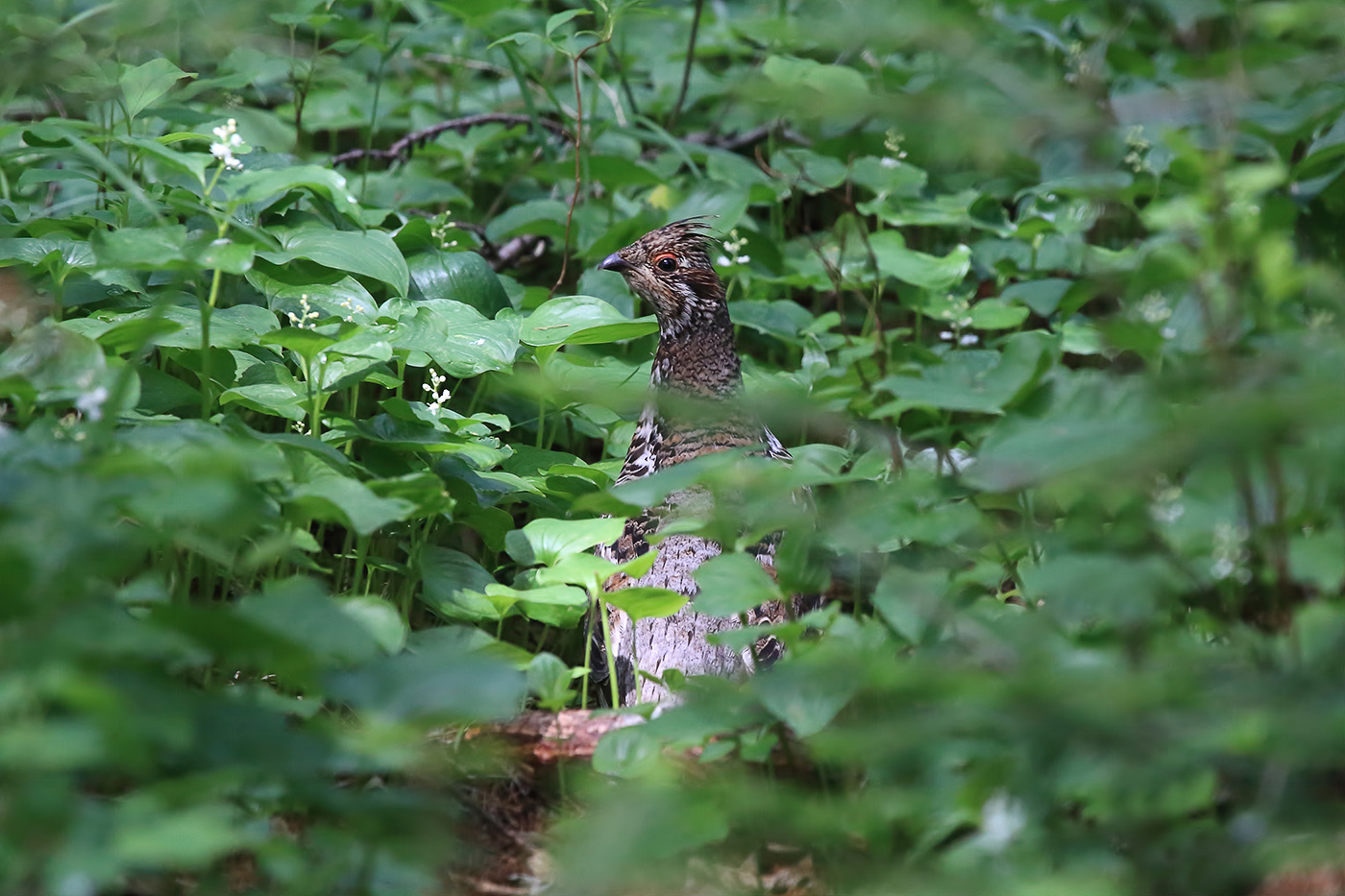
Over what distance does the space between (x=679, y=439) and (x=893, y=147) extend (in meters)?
2.60

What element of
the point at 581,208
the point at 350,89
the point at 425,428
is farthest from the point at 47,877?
the point at 350,89

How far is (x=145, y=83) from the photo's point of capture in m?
4.11

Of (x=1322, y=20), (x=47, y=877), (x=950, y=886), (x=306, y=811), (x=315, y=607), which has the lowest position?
(x=306, y=811)

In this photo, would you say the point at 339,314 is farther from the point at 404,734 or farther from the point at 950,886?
the point at 950,886

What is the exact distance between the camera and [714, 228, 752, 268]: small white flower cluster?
5207mm

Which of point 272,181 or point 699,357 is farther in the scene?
point 699,357

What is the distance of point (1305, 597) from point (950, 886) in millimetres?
1041


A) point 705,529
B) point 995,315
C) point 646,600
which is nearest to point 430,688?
point 705,529

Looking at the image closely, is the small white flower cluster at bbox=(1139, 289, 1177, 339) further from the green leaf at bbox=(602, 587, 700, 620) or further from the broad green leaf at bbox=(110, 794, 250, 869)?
the broad green leaf at bbox=(110, 794, 250, 869)

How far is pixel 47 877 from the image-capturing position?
153 cm

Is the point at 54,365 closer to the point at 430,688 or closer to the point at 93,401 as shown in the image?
the point at 93,401

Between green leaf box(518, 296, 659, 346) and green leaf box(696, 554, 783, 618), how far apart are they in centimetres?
164

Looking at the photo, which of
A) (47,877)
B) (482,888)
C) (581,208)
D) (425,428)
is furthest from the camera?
(581,208)

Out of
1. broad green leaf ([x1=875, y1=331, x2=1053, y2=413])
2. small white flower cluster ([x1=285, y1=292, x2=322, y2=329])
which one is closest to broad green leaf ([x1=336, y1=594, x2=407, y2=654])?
broad green leaf ([x1=875, y1=331, x2=1053, y2=413])
